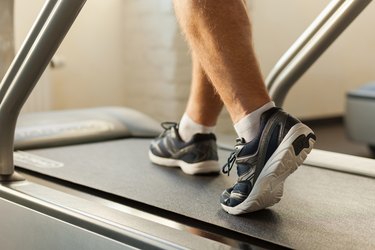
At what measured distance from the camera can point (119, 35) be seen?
3.47m

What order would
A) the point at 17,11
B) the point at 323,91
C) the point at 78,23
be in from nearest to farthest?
the point at 17,11, the point at 78,23, the point at 323,91

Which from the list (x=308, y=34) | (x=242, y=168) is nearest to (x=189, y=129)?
(x=242, y=168)

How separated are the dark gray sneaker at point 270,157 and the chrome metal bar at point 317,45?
74 cm

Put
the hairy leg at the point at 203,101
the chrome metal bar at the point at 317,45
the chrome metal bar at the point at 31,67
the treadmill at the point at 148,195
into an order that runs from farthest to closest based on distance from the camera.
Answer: the chrome metal bar at the point at 317,45, the hairy leg at the point at 203,101, the chrome metal bar at the point at 31,67, the treadmill at the point at 148,195

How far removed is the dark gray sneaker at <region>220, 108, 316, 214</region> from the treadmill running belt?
0.19 ft

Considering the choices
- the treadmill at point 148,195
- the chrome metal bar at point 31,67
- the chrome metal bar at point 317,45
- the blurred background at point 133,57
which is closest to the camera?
the treadmill at point 148,195

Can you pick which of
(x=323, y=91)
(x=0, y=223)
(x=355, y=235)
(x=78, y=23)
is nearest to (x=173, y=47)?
(x=78, y=23)

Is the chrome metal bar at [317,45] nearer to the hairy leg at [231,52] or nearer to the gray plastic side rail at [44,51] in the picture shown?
the gray plastic side rail at [44,51]

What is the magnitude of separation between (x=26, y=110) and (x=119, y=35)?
0.77 m

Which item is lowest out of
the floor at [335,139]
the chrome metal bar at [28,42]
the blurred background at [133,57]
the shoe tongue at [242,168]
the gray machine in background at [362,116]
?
the floor at [335,139]

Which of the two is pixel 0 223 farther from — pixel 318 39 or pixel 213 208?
pixel 318 39

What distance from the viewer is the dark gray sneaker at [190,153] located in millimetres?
1575

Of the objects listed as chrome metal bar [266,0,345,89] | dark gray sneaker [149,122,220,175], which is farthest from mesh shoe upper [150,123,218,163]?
chrome metal bar [266,0,345,89]

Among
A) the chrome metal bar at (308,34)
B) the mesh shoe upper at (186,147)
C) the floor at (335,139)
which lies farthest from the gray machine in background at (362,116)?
the mesh shoe upper at (186,147)
